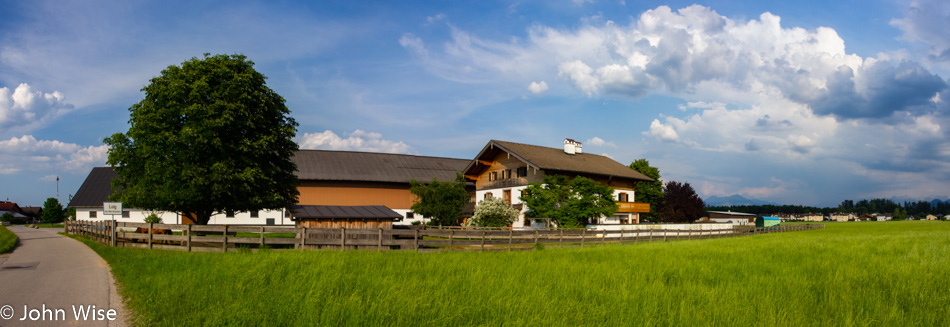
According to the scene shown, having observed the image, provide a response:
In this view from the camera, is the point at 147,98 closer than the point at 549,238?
No

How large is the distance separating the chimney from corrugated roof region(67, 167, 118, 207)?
172 ft

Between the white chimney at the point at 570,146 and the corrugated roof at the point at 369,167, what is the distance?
53.0 ft

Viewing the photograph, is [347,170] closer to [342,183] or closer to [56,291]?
[342,183]

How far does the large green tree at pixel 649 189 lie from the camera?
72562mm

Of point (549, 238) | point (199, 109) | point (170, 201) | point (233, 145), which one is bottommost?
point (549, 238)

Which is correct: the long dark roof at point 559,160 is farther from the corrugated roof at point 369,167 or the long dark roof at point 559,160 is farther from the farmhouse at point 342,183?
A: the corrugated roof at point 369,167

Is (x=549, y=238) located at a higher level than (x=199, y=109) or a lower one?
lower

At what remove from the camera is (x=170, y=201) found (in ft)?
89.7

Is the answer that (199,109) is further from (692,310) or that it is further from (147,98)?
(692,310)

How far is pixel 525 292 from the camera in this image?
880 cm

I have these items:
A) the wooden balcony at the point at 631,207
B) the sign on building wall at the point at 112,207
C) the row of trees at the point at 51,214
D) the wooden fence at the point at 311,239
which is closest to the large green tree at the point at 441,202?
the wooden balcony at the point at 631,207

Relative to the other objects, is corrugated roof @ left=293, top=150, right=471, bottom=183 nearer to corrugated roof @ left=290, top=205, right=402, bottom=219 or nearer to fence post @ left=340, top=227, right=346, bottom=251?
corrugated roof @ left=290, top=205, right=402, bottom=219

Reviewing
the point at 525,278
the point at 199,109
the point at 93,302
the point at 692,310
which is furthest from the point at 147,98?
the point at 692,310

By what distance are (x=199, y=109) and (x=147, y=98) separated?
4.14 meters
